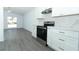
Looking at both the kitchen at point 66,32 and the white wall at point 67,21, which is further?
the white wall at point 67,21

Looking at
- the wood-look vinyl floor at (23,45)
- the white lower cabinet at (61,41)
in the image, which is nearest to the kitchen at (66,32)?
the white lower cabinet at (61,41)

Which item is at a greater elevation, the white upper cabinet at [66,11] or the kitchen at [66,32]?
the white upper cabinet at [66,11]

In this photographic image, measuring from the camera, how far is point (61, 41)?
3.40 meters

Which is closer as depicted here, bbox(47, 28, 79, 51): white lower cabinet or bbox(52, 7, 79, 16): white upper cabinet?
bbox(47, 28, 79, 51): white lower cabinet

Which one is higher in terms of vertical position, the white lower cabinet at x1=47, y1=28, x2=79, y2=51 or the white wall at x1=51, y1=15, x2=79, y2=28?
the white wall at x1=51, y1=15, x2=79, y2=28

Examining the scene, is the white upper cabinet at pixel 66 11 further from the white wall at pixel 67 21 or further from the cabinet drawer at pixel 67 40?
the cabinet drawer at pixel 67 40

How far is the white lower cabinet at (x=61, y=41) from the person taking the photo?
2.76 meters

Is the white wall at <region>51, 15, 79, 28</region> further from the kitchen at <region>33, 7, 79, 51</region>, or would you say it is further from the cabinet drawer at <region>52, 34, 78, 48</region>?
the cabinet drawer at <region>52, 34, 78, 48</region>

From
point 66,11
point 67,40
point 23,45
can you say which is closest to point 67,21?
point 66,11

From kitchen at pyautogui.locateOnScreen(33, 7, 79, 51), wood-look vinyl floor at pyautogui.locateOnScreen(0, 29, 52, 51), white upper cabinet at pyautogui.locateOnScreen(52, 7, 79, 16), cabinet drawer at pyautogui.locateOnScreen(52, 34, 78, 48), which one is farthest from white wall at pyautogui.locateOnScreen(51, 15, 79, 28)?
wood-look vinyl floor at pyautogui.locateOnScreen(0, 29, 52, 51)

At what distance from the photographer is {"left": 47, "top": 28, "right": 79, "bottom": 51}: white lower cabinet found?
2756 mm

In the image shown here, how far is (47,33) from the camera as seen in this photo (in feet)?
15.2
